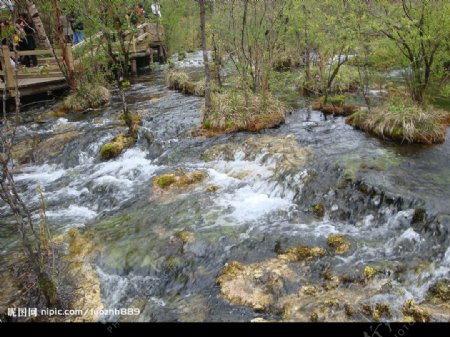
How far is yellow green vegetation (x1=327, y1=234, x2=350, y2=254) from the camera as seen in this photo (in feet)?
19.6

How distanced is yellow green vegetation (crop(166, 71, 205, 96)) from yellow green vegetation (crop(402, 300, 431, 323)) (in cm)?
1273

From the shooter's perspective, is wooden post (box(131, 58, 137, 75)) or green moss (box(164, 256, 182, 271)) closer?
green moss (box(164, 256, 182, 271))

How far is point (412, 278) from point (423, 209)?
5.37 feet

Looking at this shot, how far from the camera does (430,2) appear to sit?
9.16 meters

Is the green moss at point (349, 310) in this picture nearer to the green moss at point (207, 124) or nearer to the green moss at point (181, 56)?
the green moss at point (207, 124)

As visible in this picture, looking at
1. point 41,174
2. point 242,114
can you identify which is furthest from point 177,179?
point 41,174

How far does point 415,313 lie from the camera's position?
4527mm

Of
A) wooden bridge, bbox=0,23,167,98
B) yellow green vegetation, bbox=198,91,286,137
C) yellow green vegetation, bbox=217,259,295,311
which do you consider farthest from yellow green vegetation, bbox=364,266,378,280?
wooden bridge, bbox=0,23,167,98

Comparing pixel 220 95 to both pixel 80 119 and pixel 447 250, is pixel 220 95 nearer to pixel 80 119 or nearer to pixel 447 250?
pixel 80 119

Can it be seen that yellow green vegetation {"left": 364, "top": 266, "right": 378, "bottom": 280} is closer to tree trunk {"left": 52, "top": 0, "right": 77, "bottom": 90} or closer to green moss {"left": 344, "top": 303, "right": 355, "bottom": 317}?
green moss {"left": 344, "top": 303, "right": 355, "bottom": 317}

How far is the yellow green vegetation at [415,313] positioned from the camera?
445cm

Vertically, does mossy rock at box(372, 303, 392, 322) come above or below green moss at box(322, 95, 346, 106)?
below

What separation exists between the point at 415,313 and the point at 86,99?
14.2 metres
